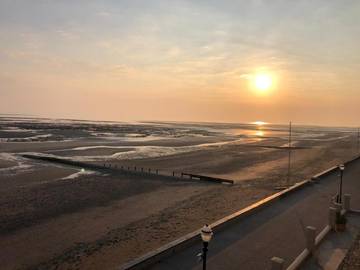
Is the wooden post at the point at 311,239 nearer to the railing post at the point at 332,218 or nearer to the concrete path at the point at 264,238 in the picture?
the concrete path at the point at 264,238

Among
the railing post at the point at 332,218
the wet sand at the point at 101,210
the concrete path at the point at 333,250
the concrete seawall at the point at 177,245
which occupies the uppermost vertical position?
the railing post at the point at 332,218

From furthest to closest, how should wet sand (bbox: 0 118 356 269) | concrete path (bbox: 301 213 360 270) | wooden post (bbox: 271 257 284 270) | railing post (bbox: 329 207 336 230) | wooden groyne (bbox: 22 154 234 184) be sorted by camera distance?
1. wooden groyne (bbox: 22 154 234 184)
2. railing post (bbox: 329 207 336 230)
3. wet sand (bbox: 0 118 356 269)
4. concrete path (bbox: 301 213 360 270)
5. wooden post (bbox: 271 257 284 270)

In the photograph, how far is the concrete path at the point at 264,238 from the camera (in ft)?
35.8

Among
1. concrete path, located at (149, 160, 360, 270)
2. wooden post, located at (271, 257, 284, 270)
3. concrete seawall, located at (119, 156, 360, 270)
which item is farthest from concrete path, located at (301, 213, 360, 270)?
concrete seawall, located at (119, 156, 360, 270)

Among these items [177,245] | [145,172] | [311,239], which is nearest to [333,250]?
[311,239]

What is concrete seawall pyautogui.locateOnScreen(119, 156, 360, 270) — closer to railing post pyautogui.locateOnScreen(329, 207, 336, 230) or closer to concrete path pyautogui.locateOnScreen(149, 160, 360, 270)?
concrete path pyautogui.locateOnScreen(149, 160, 360, 270)

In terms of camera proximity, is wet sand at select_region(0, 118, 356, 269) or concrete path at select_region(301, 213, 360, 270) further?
wet sand at select_region(0, 118, 356, 269)

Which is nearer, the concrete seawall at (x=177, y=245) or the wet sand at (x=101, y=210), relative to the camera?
the concrete seawall at (x=177, y=245)

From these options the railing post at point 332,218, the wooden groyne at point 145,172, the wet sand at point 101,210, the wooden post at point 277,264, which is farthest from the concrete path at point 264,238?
the wooden groyne at point 145,172

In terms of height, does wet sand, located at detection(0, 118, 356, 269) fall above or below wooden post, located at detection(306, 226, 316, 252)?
below

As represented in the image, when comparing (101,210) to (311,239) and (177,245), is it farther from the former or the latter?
(311,239)

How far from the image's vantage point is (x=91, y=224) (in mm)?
16516

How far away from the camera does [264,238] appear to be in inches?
513

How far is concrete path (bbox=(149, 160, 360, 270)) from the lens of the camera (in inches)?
430
